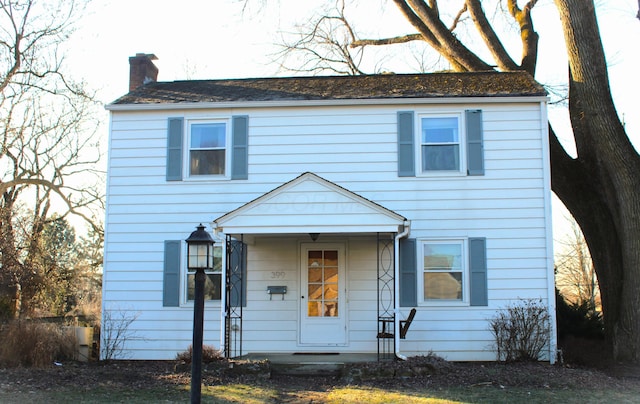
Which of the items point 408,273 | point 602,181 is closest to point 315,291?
point 408,273

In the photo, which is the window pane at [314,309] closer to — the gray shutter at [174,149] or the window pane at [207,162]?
the window pane at [207,162]

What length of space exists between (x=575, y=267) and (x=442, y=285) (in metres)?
32.1

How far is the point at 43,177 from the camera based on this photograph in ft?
81.2

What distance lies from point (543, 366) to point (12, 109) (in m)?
19.7

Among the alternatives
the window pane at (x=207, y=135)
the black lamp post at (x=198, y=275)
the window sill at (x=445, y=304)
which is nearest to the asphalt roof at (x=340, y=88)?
the window pane at (x=207, y=135)

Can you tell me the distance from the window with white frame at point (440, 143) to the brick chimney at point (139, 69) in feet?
24.2

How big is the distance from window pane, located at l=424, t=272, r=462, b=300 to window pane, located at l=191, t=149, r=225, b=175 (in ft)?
16.1

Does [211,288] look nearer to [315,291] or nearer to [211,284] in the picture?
[211,284]

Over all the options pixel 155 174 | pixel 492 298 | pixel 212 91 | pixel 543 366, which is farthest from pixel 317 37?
pixel 543 366

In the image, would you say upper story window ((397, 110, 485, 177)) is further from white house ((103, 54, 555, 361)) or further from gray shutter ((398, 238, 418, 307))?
gray shutter ((398, 238, 418, 307))

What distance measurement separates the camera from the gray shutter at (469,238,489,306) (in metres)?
12.3

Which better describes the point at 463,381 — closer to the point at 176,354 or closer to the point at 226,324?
the point at 226,324

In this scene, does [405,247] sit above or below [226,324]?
above

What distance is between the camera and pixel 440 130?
1295cm
